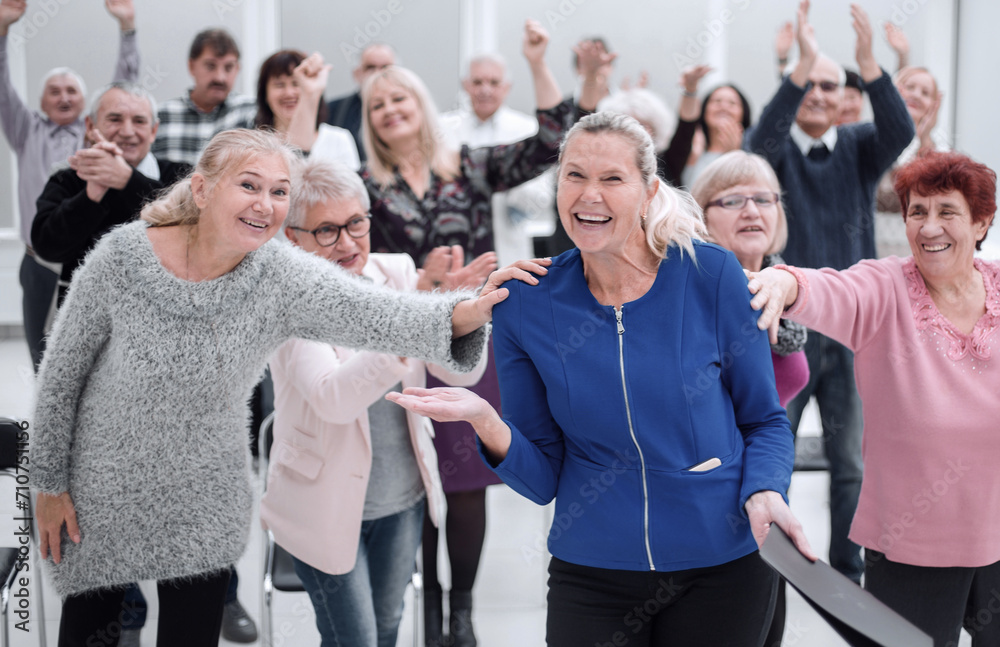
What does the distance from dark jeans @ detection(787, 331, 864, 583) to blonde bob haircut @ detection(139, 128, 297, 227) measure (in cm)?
188

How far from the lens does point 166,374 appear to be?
63.4 inches

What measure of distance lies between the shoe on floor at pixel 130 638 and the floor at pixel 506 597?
5cm

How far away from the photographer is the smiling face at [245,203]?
1.63 m

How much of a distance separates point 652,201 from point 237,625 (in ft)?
6.16

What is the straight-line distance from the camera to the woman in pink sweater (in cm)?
173

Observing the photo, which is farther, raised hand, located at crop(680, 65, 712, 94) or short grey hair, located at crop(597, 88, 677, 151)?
short grey hair, located at crop(597, 88, 677, 151)

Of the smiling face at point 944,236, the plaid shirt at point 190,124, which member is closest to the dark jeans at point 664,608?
the smiling face at point 944,236

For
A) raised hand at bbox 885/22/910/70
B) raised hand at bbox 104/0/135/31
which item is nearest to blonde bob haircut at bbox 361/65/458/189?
raised hand at bbox 104/0/135/31

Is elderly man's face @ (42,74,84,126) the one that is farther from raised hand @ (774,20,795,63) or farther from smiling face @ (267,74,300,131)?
raised hand @ (774,20,795,63)

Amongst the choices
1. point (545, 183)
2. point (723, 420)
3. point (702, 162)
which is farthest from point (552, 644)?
point (545, 183)

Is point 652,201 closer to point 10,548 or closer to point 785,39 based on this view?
point 10,548

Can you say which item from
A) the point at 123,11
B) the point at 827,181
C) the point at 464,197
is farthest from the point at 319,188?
the point at 123,11

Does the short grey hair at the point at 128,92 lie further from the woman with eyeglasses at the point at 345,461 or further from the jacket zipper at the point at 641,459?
the jacket zipper at the point at 641,459

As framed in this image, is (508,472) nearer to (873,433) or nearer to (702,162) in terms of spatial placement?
(873,433)
